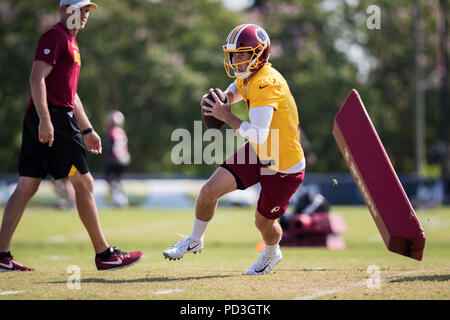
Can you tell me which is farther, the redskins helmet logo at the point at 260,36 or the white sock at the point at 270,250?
the white sock at the point at 270,250

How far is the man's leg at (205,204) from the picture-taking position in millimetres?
5574

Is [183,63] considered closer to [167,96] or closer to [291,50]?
[167,96]

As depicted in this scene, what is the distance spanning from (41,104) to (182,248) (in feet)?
5.46

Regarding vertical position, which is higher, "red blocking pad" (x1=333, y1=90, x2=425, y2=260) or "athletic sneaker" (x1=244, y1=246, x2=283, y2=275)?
"red blocking pad" (x1=333, y1=90, x2=425, y2=260)

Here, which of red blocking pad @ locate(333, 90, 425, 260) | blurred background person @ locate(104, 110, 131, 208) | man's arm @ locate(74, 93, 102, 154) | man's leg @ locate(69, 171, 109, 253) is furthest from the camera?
blurred background person @ locate(104, 110, 131, 208)

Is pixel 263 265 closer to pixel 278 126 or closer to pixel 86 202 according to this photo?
pixel 278 126

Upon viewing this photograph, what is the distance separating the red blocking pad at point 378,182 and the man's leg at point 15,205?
8.88 ft

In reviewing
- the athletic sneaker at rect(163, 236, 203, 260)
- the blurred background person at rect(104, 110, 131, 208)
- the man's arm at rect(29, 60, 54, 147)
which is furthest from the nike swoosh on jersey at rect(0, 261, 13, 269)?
the blurred background person at rect(104, 110, 131, 208)

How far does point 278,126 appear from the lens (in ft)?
18.0

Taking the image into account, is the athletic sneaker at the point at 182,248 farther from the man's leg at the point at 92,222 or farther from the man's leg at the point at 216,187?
the man's leg at the point at 92,222

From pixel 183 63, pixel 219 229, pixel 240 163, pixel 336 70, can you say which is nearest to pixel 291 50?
pixel 336 70

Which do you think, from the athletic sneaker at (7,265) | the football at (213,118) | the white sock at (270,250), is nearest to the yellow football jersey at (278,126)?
the football at (213,118)

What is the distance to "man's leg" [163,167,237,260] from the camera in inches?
219

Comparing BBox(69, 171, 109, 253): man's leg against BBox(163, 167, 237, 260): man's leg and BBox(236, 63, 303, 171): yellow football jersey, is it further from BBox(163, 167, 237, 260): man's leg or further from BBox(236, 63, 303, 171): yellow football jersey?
BBox(236, 63, 303, 171): yellow football jersey
